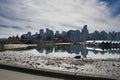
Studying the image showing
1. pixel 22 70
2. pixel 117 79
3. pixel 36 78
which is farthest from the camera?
pixel 22 70

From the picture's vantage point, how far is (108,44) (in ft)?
390

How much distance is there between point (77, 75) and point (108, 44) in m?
115

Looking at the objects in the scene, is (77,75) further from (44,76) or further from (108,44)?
(108,44)

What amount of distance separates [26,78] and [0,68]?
336 cm

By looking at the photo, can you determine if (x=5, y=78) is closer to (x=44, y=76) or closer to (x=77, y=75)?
(x=44, y=76)

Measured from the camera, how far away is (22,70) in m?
9.98

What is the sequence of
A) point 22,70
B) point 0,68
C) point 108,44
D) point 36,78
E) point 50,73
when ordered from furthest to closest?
point 108,44, point 0,68, point 22,70, point 50,73, point 36,78

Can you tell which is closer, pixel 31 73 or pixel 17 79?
→ pixel 17 79

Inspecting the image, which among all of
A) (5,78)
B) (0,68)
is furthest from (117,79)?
(0,68)

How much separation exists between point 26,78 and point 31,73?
1.14 m

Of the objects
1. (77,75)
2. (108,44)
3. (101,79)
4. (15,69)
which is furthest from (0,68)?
(108,44)

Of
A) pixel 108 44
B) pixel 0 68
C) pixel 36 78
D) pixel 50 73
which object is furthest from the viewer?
pixel 108 44

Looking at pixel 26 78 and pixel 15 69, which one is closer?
pixel 26 78

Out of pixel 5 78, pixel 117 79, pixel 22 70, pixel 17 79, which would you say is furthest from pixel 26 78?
pixel 117 79
